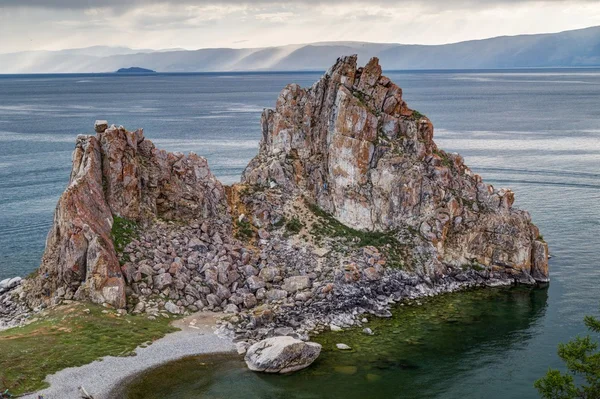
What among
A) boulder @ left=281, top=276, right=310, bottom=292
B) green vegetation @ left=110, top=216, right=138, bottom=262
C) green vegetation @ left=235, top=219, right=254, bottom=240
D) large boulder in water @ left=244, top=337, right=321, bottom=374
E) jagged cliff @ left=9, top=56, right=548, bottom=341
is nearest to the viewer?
large boulder in water @ left=244, top=337, right=321, bottom=374

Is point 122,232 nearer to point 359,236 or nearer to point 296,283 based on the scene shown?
point 296,283

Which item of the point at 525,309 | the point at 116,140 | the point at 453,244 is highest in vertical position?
the point at 116,140

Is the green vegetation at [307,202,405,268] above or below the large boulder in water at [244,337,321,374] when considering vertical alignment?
above

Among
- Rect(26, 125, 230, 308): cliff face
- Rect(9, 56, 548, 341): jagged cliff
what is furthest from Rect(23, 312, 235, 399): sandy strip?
Rect(26, 125, 230, 308): cliff face

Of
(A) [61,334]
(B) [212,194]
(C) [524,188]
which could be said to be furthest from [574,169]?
(A) [61,334]

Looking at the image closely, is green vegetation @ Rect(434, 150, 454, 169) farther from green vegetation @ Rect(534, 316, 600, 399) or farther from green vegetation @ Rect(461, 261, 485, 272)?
green vegetation @ Rect(534, 316, 600, 399)

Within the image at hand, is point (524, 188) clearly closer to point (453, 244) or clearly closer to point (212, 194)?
point (453, 244)

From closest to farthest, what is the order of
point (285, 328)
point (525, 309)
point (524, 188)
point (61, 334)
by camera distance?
point (61, 334) < point (285, 328) < point (525, 309) < point (524, 188)
